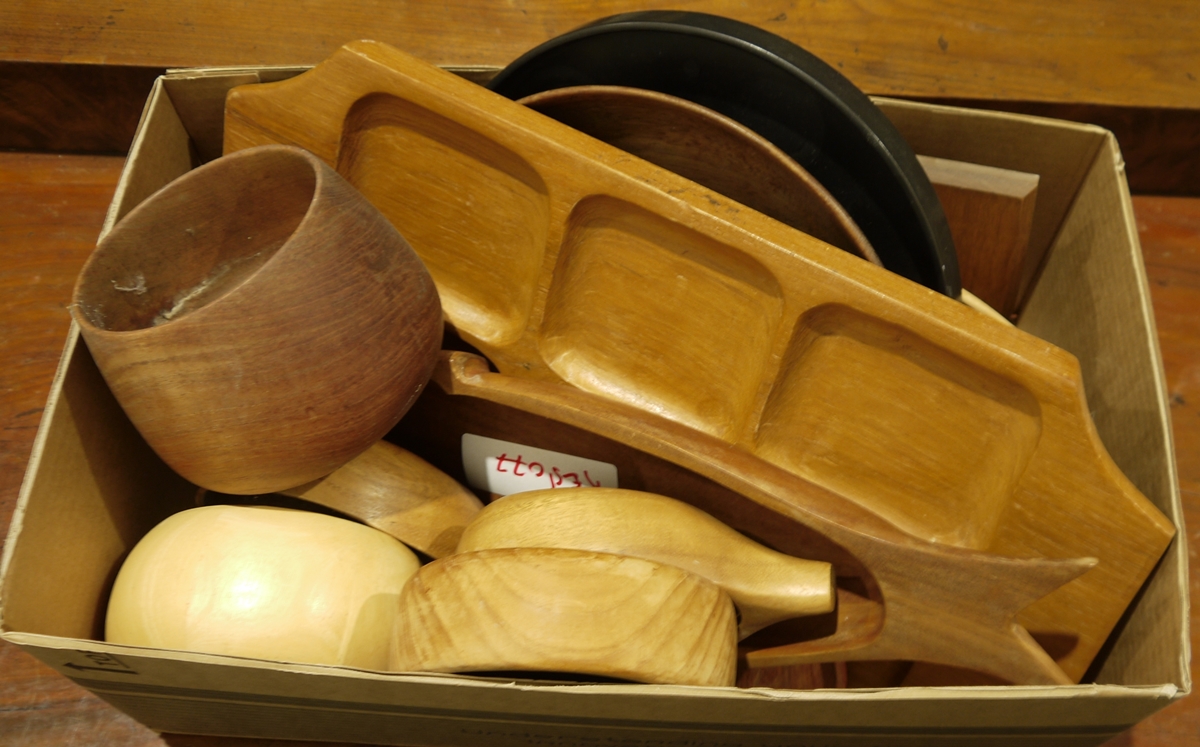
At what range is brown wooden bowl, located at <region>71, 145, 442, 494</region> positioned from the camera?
0.41 metres

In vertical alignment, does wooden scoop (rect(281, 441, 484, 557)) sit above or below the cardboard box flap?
above

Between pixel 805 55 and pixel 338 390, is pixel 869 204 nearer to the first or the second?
pixel 805 55

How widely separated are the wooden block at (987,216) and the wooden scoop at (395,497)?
1.31 feet

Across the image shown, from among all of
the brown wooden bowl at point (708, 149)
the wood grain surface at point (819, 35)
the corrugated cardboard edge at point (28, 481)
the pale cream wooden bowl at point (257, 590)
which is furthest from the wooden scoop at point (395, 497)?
the wood grain surface at point (819, 35)

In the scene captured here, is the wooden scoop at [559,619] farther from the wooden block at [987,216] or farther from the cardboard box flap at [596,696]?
the wooden block at [987,216]

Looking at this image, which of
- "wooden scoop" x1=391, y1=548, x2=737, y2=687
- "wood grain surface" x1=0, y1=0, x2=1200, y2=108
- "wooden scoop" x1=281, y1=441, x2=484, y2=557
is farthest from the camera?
"wood grain surface" x1=0, y1=0, x2=1200, y2=108

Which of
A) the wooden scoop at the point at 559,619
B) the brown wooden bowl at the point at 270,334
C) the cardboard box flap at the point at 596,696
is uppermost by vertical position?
the brown wooden bowl at the point at 270,334

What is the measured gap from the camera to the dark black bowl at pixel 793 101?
485mm

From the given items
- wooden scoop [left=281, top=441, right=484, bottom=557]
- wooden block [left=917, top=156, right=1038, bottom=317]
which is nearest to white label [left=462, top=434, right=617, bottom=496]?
wooden scoop [left=281, top=441, right=484, bottom=557]

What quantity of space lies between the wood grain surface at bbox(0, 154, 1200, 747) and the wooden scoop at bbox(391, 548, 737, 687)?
0.68ft

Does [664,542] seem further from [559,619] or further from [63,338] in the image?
[63,338]

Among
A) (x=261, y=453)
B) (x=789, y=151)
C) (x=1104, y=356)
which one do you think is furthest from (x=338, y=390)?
(x=1104, y=356)

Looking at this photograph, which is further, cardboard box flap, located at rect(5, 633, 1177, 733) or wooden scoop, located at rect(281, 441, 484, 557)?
wooden scoop, located at rect(281, 441, 484, 557)

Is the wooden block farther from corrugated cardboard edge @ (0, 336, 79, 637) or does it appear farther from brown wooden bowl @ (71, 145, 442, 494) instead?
corrugated cardboard edge @ (0, 336, 79, 637)
